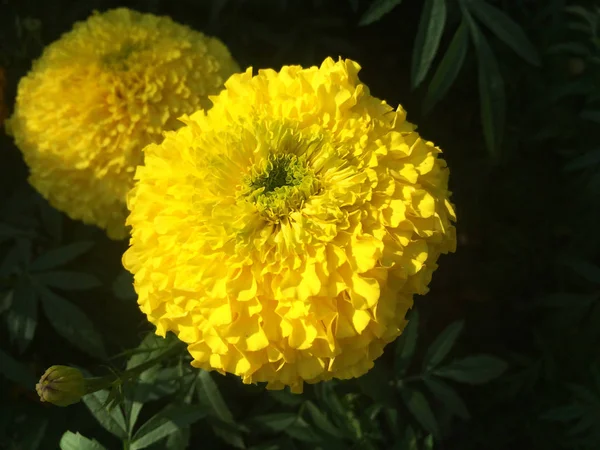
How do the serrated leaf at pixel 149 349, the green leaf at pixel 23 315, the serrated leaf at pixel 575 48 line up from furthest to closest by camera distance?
the serrated leaf at pixel 575 48, the green leaf at pixel 23 315, the serrated leaf at pixel 149 349

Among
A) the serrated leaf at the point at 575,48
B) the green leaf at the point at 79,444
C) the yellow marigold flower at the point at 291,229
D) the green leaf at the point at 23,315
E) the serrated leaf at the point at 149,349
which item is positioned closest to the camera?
the yellow marigold flower at the point at 291,229

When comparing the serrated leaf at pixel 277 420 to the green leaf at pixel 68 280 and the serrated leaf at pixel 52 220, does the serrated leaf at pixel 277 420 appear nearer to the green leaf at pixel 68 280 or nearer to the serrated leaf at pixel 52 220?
the green leaf at pixel 68 280

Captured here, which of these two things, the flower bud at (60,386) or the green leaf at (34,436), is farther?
the green leaf at (34,436)

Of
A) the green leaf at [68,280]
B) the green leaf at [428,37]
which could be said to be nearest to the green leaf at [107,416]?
the green leaf at [68,280]

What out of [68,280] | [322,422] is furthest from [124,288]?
[322,422]

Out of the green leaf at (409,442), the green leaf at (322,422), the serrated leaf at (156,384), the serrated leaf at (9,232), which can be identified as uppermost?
the serrated leaf at (9,232)

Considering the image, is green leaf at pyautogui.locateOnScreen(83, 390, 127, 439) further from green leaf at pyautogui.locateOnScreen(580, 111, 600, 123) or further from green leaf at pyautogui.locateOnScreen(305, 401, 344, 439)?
green leaf at pyautogui.locateOnScreen(580, 111, 600, 123)
